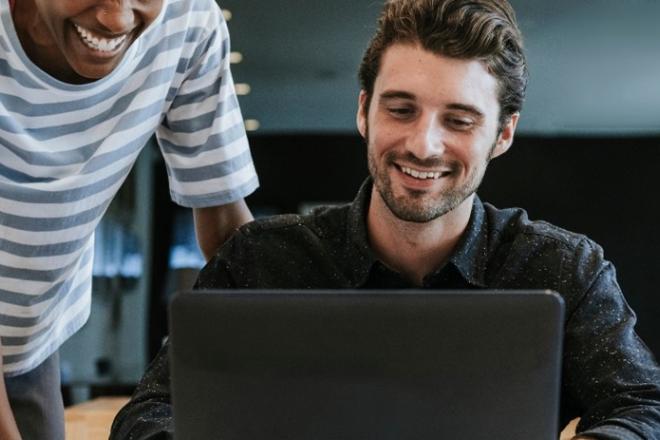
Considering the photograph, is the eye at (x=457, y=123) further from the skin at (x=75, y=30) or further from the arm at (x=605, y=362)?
the skin at (x=75, y=30)

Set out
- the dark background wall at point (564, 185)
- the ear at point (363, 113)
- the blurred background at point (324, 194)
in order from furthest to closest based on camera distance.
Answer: the dark background wall at point (564, 185), the blurred background at point (324, 194), the ear at point (363, 113)

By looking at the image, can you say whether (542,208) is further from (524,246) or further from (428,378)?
(428,378)

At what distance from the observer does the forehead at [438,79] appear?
1414 mm

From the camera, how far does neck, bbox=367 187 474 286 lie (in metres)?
1.48

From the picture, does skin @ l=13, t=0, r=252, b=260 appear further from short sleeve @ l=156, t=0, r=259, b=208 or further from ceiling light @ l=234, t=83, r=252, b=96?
ceiling light @ l=234, t=83, r=252, b=96

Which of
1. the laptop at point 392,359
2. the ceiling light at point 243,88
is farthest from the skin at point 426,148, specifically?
the ceiling light at point 243,88

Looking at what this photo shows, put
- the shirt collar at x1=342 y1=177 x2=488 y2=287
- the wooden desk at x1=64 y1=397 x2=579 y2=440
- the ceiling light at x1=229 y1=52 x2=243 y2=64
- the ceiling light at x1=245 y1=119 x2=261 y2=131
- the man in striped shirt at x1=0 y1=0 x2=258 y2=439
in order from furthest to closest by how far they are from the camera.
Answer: the ceiling light at x1=245 y1=119 x2=261 y2=131
the ceiling light at x1=229 y1=52 x2=243 y2=64
the wooden desk at x1=64 y1=397 x2=579 y2=440
the shirt collar at x1=342 y1=177 x2=488 y2=287
the man in striped shirt at x1=0 y1=0 x2=258 y2=439

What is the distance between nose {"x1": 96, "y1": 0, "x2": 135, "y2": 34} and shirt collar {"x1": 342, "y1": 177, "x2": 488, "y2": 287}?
472 millimetres

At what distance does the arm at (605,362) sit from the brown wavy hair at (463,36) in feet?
0.98

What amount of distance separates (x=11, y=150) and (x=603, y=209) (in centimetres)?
725

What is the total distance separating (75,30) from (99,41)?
36 mm

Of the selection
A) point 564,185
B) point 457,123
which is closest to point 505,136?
point 457,123

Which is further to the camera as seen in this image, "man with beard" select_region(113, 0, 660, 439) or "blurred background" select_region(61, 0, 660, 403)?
"blurred background" select_region(61, 0, 660, 403)

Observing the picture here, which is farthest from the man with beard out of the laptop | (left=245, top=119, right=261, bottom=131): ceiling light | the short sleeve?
(left=245, top=119, right=261, bottom=131): ceiling light
